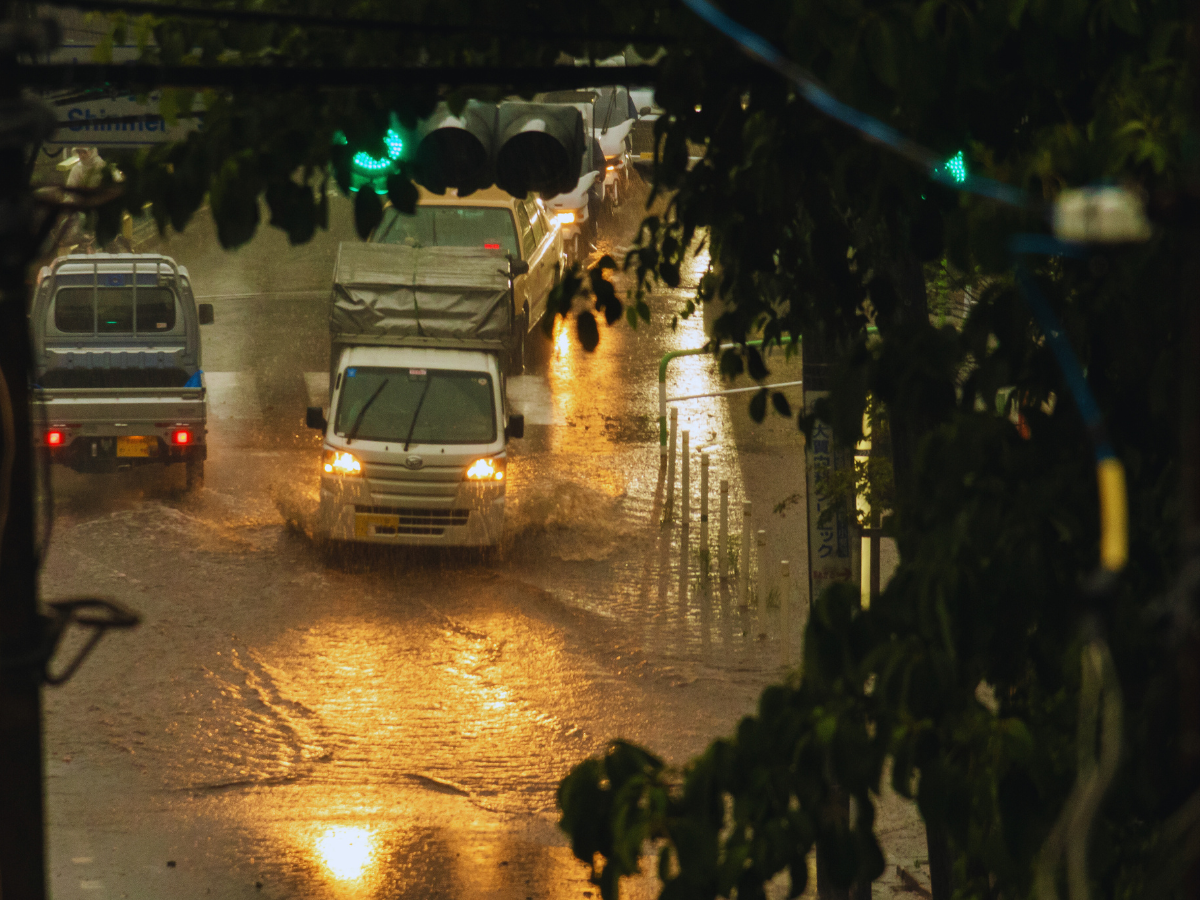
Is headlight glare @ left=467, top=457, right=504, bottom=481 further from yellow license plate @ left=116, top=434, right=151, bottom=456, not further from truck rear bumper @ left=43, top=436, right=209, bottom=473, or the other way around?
yellow license plate @ left=116, top=434, right=151, bottom=456

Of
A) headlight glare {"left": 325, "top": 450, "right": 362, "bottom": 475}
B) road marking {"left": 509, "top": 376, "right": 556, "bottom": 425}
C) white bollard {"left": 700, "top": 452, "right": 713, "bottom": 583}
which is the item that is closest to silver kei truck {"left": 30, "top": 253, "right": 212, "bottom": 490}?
headlight glare {"left": 325, "top": 450, "right": 362, "bottom": 475}

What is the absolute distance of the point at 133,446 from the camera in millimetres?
14516

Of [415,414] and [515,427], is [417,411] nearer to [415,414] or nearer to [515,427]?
[415,414]

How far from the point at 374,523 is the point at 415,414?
3.76ft

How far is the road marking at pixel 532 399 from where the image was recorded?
1852 centimetres

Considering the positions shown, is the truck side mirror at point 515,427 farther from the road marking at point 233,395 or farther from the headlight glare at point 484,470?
the road marking at point 233,395

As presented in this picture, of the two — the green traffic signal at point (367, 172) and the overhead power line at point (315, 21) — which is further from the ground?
the overhead power line at point (315, 21)

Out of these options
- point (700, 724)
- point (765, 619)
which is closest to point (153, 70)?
point (700, 724)

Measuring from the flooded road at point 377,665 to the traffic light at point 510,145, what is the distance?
416 centimetres

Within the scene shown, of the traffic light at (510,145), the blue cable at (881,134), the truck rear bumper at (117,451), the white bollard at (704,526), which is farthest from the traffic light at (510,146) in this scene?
the truck rear bumper at (117,451)

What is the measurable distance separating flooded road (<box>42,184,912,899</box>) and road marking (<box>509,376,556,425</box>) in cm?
10

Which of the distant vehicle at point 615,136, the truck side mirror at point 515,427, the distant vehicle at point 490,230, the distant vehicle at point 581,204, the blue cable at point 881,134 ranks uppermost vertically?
the distant vehicle at point 615,136

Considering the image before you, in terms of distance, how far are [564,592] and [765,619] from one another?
1934 millimetres

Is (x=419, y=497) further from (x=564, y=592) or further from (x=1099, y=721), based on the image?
(x=1099, y=721)
